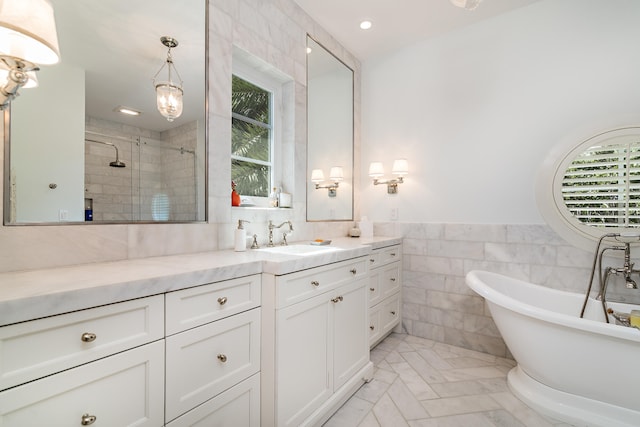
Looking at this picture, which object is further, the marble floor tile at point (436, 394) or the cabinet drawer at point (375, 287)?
the cabinet drawer at point (375, 287)

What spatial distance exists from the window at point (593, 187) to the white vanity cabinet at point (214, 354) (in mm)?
2383

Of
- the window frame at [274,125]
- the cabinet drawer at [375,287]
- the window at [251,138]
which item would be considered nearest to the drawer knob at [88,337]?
the window at [251,138]

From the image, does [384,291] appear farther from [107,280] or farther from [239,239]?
[107,280]

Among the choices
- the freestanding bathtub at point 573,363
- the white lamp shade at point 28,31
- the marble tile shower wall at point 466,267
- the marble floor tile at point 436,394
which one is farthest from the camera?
the marble tile shower wall at point 466,267

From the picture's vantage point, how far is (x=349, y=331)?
6.14 ft

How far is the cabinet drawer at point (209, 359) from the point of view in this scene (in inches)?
40.7

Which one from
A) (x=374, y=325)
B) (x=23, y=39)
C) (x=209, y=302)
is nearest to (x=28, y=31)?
(x=23, y=39)

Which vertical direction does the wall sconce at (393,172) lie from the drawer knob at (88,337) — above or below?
above

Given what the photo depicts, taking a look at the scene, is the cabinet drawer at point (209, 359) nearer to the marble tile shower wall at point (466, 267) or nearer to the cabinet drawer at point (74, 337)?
the cabinet drawer at point (74, 337)

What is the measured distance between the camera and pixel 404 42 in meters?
2.96

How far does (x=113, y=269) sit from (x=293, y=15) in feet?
7.60

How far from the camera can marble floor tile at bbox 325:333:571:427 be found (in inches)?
67.1

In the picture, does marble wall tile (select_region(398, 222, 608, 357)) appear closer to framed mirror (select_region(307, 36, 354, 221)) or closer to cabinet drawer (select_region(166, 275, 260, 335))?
framed mirror (select_region(307, 36, 354, 221))

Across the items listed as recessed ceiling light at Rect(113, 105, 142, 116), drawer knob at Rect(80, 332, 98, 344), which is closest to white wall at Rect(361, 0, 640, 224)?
recessed ceiling light at Rect(113, 105, 142, 116)
